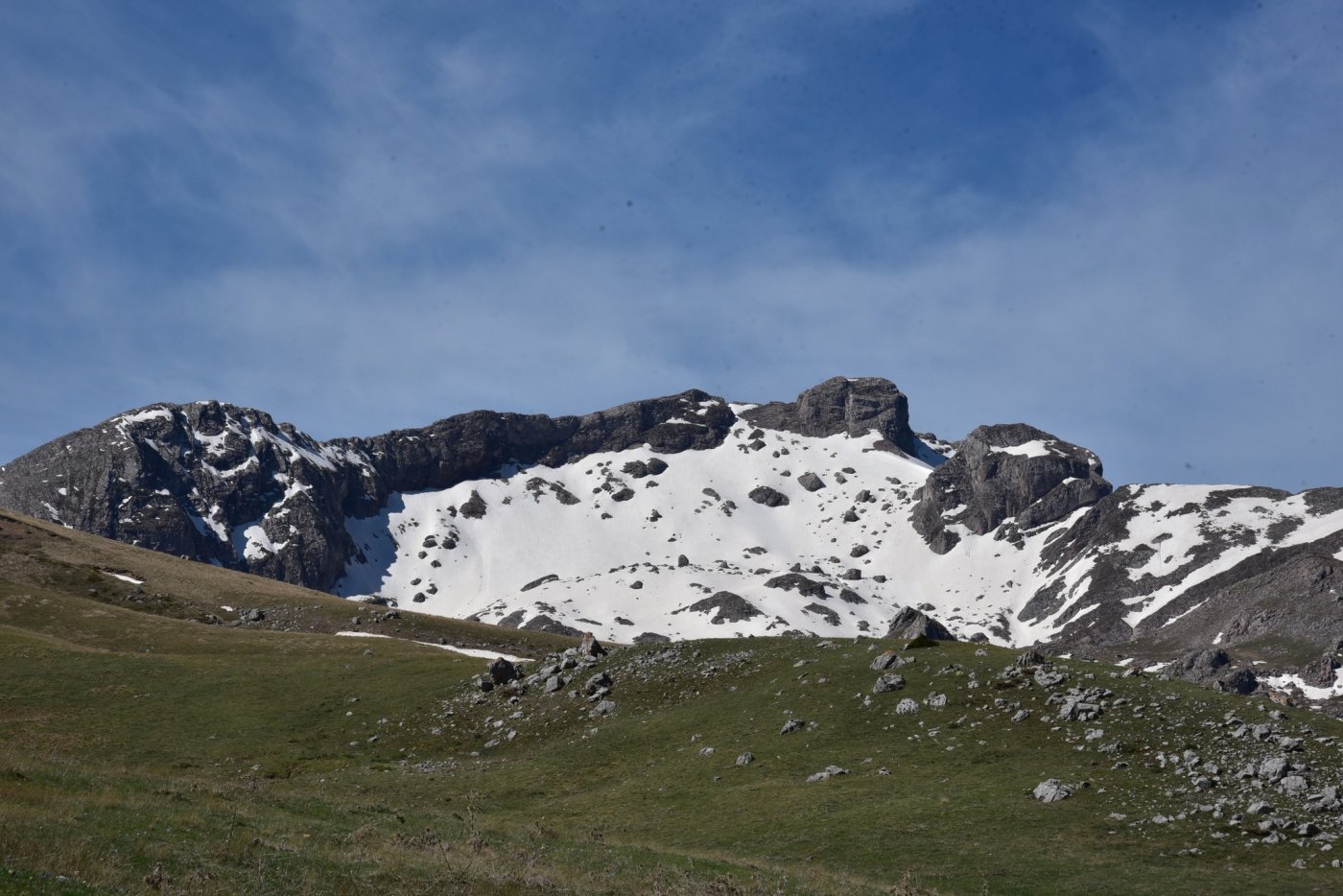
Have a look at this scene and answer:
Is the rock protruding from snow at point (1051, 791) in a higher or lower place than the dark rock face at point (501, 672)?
lower

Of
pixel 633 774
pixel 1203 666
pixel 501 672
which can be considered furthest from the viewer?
pixel 1203 666

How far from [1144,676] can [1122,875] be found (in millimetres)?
22864

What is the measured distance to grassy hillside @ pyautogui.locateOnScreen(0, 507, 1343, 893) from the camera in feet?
78.2

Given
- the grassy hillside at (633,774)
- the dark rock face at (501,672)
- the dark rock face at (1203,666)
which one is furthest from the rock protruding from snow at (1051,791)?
the dark rock face at (1203,666)

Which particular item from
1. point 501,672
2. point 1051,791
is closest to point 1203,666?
point 501,672

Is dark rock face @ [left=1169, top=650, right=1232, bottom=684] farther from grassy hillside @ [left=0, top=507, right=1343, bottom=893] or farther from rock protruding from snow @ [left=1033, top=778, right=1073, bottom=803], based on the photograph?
rock protruding from snow @ [left=1033, top=778, right=1073, bottom=803]

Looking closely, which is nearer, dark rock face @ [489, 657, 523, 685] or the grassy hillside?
the grassy hillside

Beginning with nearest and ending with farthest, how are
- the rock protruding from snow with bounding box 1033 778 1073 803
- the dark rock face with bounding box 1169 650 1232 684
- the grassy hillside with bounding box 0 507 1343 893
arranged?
the grassy hillside with bounding box 0 507 1343 893 → the rock protruding from snow with bounding box 1033 778 1073 803 → the dark rock face with bounding box 1169 650 1232 684

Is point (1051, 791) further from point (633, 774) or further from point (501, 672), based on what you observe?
point (501, 672)

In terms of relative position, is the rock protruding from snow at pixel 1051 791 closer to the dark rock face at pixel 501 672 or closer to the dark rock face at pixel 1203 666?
the dark rock face at pixel 501 672

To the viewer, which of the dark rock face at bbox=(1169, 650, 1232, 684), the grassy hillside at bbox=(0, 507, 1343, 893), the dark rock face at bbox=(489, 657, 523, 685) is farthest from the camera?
the dark rock face at bbox=(1169, 650, 1232, 684)

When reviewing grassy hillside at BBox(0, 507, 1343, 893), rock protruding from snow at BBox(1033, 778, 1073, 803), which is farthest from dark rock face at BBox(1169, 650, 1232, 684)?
rock protruding from snow at BBox(1033, 778, 1073, 803)

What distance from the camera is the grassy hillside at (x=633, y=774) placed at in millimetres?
23828

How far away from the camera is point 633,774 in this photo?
47.2m
